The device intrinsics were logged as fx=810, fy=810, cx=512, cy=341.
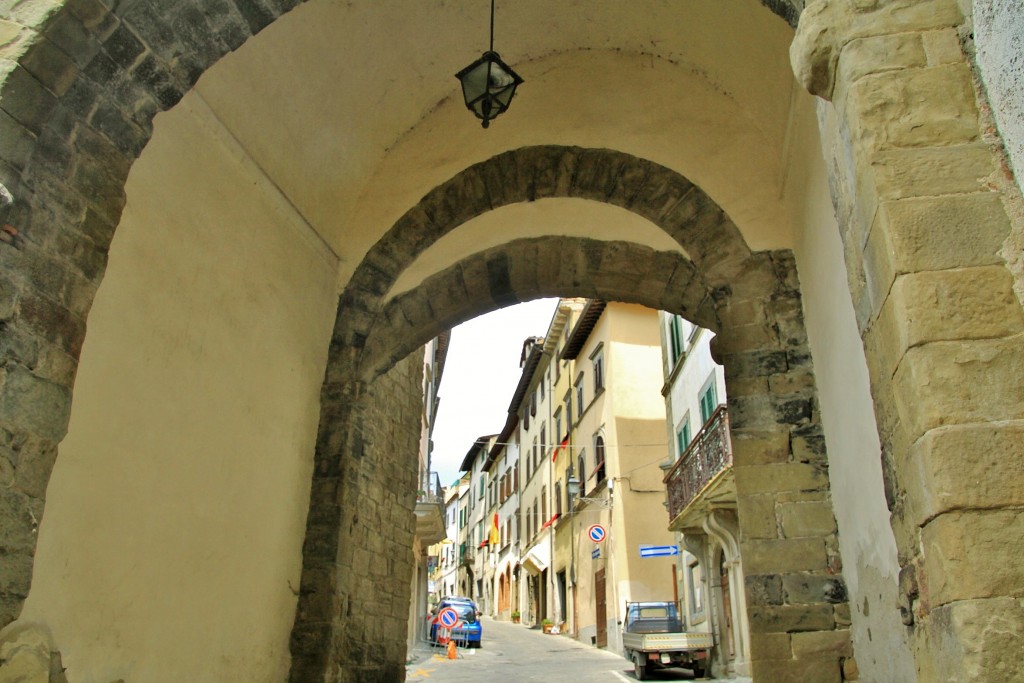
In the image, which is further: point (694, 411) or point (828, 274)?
point (694, 411)

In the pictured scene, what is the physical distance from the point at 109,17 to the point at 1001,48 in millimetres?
2976

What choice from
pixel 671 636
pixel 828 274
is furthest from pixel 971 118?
pixel 671 636

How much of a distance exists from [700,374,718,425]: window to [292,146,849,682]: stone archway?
465 cm

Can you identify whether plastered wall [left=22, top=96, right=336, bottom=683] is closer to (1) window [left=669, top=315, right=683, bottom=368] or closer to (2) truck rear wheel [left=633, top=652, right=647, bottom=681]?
(2) truck rear wheel [left=633, top=652, right=647, bottom=681]

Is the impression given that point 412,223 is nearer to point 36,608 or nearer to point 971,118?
→ point 36,608

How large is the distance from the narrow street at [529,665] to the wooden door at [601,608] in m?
0.29

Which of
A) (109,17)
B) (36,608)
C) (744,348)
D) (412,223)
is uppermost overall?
(412,223)

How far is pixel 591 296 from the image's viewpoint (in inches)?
269

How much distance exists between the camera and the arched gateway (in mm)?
1938

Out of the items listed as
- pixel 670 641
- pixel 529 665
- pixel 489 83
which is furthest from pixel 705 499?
pixel 489 83

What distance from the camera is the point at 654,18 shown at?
17.5ft

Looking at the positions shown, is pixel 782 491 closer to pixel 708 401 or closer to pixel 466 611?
pixel 708 401

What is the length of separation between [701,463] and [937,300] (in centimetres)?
865

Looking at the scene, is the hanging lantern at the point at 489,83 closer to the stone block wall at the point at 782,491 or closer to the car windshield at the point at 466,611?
the stone block wall at the point at 782,491
